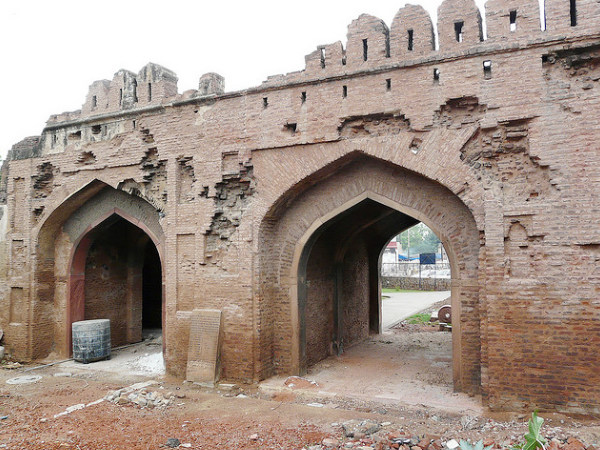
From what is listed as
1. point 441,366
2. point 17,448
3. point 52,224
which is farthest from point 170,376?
point 441,366

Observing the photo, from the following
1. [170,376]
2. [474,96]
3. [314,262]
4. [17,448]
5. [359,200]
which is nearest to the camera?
[17,448]

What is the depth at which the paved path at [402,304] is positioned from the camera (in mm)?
15735

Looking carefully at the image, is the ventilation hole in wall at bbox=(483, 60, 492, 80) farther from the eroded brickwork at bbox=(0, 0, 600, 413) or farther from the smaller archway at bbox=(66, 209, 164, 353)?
the smaller archway at bbox=(66, 209, 164, 353)

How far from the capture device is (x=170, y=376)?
8.52m

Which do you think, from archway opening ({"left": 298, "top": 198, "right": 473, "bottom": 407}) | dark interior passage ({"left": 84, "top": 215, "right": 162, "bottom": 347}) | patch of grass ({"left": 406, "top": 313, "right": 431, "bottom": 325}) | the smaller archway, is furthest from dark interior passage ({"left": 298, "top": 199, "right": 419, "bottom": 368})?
dark interior passage ({"left": 84, "top": 215, "right": 162, "bottom": 347})

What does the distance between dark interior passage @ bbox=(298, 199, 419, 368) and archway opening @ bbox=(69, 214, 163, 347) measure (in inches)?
176

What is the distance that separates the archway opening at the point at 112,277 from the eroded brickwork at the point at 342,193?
7 centimetres

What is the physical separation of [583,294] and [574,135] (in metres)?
2.03

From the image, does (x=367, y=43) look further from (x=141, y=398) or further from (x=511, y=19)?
(x=141, y=398)

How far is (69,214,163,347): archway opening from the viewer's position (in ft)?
34.2

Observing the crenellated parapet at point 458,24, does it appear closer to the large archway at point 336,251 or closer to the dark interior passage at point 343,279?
the large archway at point 336,251

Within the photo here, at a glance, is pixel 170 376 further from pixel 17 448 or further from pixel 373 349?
pixel 373 349

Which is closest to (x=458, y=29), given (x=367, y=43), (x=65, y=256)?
(x=367, y=43)

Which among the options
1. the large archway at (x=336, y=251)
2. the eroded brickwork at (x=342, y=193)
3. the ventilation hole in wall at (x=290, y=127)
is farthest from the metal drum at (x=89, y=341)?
the ventilation hole in wall at (x=290, y=127)
